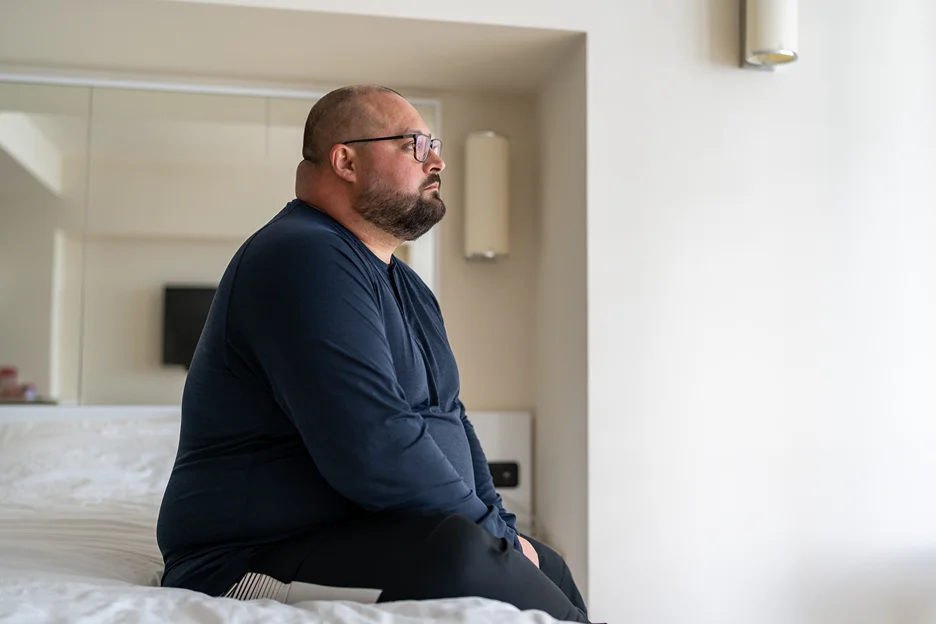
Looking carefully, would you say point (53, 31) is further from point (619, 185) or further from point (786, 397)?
point (786, 397)

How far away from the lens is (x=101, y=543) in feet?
5.42

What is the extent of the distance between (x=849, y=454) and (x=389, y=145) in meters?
1.82

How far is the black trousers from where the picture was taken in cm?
117

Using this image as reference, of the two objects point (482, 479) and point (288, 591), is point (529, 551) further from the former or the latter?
point (288, 591)

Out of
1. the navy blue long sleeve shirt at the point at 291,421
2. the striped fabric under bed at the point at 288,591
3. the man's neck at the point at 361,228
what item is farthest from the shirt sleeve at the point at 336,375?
the man's neck at the point at 361,228

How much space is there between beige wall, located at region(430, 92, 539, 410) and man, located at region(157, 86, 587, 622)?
63.3 inches

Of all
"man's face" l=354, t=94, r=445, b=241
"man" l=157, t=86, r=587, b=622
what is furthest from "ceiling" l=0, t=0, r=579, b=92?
"man" l=157, t=86, r=587, b=622

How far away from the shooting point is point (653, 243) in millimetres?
2523

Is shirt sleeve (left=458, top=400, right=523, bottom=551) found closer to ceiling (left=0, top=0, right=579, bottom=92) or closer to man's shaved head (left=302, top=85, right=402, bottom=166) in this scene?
man's shaved head (left=302, top=85, right=402, bottom=166)

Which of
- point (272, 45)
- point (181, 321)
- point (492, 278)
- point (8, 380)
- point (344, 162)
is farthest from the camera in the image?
point (492, 278)

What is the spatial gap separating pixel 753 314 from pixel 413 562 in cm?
171

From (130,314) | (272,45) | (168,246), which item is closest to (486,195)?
(272,45)

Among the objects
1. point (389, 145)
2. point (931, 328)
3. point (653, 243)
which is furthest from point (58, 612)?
point (931, 328)

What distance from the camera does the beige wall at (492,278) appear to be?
3168 mm
